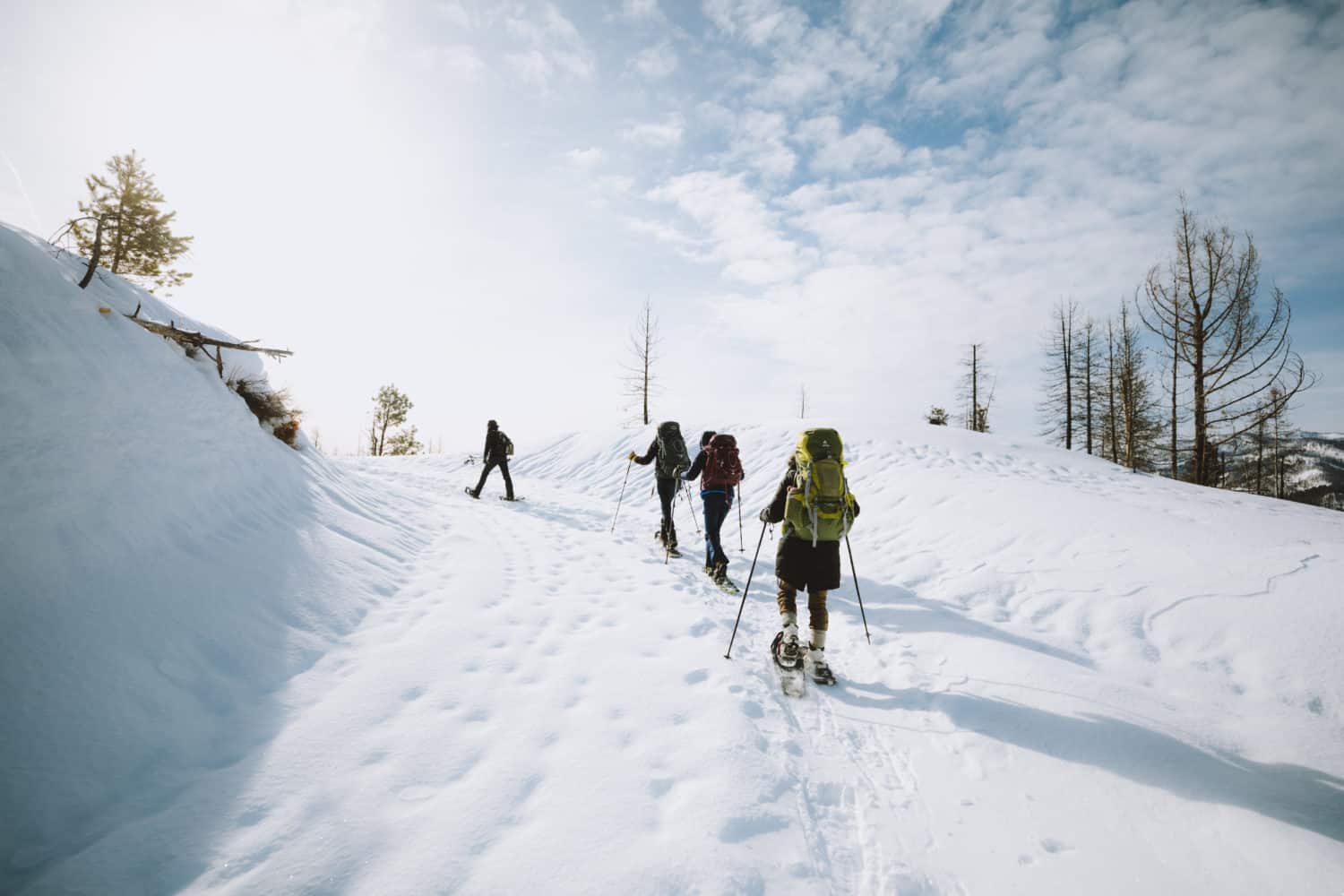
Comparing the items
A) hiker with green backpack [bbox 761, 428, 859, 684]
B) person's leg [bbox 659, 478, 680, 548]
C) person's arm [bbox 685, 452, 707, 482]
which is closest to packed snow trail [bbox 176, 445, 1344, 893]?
hiker with green backpack [bbox 761, 428, 859, 684]

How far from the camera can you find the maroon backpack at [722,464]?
20.8ft

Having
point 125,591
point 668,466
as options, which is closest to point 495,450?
point 668,466

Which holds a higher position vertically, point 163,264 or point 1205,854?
point 163,264

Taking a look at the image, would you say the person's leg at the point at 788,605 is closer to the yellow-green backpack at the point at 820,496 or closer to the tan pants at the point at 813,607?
the tan pants at the point at 813,607

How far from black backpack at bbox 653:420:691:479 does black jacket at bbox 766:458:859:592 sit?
130 inches

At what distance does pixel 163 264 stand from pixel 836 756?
21.6m

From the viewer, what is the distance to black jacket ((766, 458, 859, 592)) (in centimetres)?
388

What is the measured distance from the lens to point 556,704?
122 inches

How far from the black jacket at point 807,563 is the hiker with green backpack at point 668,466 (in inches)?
131

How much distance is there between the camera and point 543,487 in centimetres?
1406

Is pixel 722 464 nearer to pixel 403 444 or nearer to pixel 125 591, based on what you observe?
pixel 125 591

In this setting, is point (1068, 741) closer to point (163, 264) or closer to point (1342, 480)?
point (163, 264)

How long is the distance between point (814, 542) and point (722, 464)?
2.63m

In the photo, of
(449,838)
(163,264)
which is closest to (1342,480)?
(449,838)
